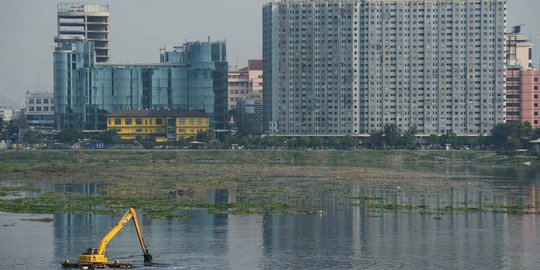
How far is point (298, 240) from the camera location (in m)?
77.3

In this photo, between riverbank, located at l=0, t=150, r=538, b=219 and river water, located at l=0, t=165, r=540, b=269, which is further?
riverbank, located at l=0, t=150, r=538, b=219

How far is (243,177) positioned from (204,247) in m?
69.0

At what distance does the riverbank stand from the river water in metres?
4.21

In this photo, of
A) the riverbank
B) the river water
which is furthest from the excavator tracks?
the riverbank

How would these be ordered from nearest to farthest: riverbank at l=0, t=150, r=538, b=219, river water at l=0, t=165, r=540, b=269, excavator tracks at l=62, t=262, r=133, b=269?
excavator tracks at l=62, t=262, r=133, b=269 → river water at l=0, t=165, r=540, b=269 → riverbank at l=0, t=150, r=538, b=219

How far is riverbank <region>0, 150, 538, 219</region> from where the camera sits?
97562 millimetres

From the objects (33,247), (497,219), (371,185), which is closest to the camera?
(33,247)

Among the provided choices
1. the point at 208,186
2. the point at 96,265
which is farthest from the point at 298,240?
the point at 208,186

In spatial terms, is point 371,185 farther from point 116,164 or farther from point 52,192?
point 116,164

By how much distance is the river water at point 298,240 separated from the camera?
6850cm

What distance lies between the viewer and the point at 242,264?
6756 cm

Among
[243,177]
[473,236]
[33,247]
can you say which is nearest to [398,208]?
[473,236]

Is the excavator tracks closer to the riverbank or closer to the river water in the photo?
the river water

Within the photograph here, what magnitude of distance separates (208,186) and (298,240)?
4757 centimetres
